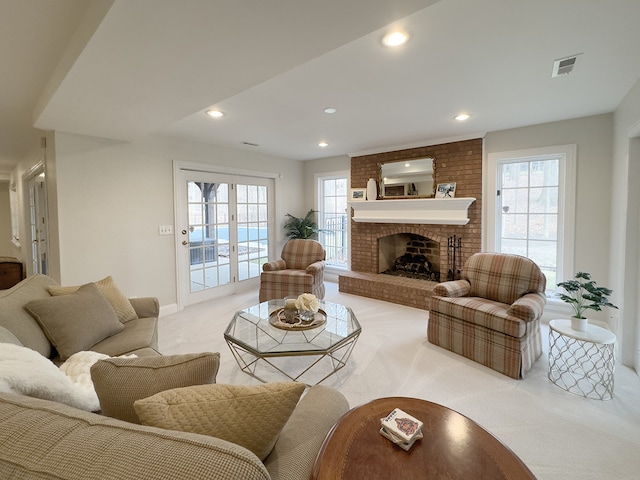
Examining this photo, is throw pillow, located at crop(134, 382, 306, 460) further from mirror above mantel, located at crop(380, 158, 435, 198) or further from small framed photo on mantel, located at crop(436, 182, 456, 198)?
mirror above mantel, located at crop(380, 158, 435, 198)

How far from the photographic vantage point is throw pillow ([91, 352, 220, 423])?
927 millimetres

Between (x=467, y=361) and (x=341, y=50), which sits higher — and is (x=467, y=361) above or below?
below

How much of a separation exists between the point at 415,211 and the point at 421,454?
367 centimetres

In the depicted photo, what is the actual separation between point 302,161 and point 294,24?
4.49 meters

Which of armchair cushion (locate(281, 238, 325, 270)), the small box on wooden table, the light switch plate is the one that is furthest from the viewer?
armchair cushion (locate(281, 238, 325, 270))

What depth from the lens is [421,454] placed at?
3.28 feet

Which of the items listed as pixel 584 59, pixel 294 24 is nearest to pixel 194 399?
pixel 294 24

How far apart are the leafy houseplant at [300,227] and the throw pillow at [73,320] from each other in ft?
12.2

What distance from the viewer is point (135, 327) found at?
2.12 meters

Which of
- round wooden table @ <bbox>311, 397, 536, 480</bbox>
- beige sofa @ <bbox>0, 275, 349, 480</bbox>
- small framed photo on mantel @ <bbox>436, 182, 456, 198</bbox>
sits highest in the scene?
small framed photo on mantel @ <bbox>436, 182, 456, 198</bbox>

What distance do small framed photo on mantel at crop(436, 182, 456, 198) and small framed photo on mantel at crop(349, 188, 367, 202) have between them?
1162mm

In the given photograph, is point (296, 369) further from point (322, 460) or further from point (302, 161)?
point (302, 161)

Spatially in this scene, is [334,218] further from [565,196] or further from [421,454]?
[421,454]

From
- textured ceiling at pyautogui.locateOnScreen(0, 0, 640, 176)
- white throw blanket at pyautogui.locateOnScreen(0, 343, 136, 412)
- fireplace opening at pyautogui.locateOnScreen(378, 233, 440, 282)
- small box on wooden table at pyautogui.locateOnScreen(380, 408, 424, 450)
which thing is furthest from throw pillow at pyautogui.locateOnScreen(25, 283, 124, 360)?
fireplace opening at pyautogui.locateOnScreen(378, 233, 440, 282)
